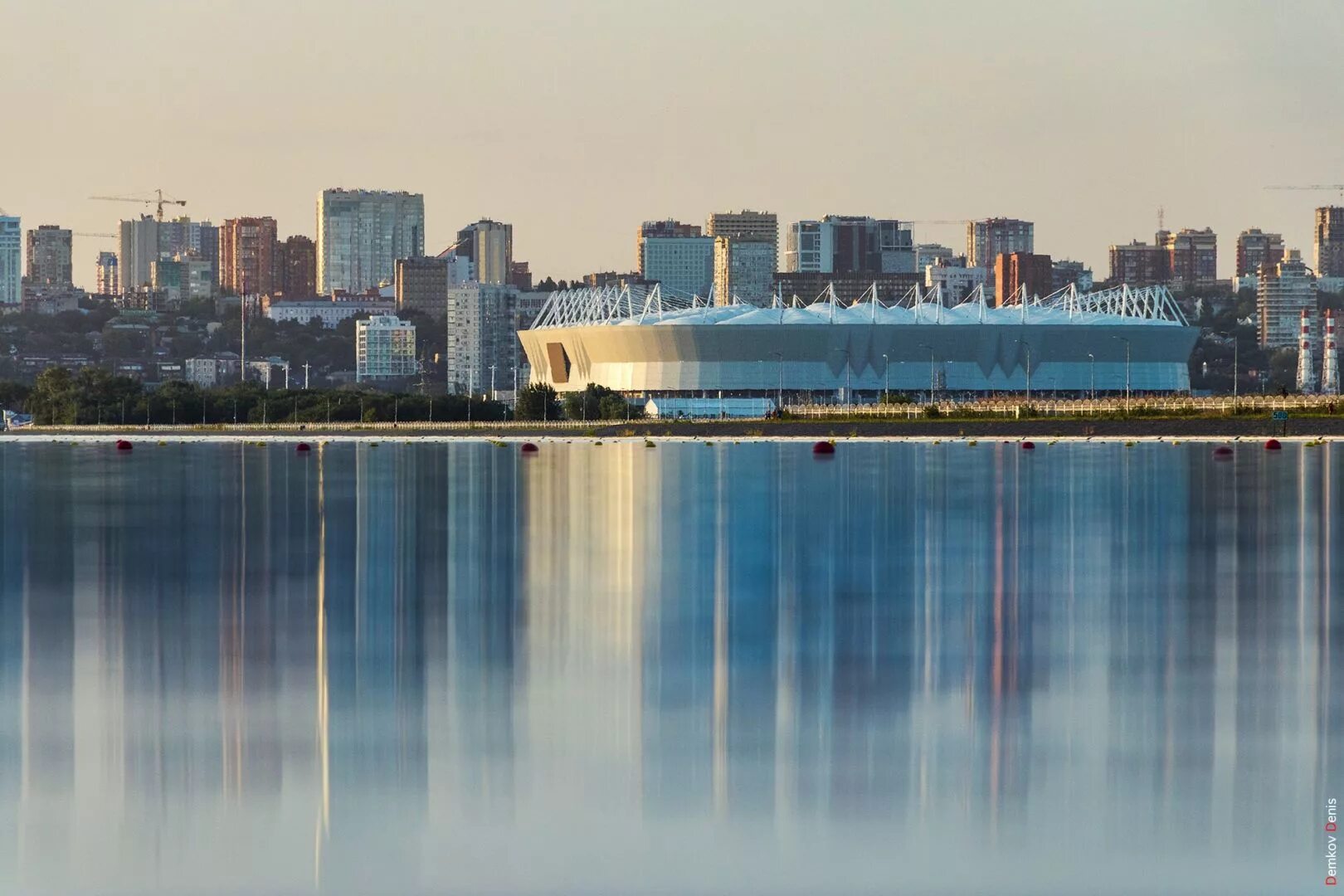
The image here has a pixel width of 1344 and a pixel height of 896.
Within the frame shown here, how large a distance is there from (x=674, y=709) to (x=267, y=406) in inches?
4467

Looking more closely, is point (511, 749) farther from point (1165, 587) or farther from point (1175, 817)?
point (1165, 587)

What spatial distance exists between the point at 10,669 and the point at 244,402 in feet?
371

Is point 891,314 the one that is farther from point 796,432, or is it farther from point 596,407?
point 796,432

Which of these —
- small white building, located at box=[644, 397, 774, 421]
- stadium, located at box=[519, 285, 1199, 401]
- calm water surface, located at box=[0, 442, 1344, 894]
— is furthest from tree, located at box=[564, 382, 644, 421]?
calm water surface, located at box=[0, 442, 1344, 894]

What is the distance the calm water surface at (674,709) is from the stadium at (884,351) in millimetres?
112719

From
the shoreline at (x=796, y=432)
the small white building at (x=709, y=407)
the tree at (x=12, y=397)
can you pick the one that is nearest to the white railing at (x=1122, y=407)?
the shoreline at (x=796, y=432)

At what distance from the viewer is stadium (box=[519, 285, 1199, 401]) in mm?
142000

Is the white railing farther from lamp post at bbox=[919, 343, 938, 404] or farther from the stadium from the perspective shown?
the stadium

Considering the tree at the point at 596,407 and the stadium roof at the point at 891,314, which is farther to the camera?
the stadium roof at the point at 891,314

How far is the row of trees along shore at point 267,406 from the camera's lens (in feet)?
383

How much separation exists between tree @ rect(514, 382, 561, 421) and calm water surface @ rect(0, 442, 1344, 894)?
278 feet

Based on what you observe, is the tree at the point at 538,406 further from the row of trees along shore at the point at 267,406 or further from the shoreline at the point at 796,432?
the shoreline at the point at 796,432

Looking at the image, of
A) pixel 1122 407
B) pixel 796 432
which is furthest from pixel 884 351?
pixel 796 432

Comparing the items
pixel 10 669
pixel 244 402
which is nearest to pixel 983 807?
pixel 10 669
